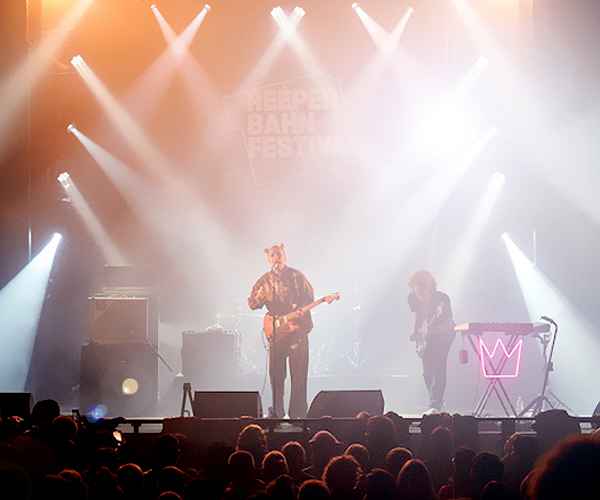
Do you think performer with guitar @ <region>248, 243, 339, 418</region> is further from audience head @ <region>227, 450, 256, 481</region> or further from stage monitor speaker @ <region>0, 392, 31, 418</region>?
audience head @ <region>227, 450, 256, 481</region>

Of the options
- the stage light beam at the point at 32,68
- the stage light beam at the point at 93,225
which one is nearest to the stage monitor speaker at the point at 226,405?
the stage light beam at the point at 32,68

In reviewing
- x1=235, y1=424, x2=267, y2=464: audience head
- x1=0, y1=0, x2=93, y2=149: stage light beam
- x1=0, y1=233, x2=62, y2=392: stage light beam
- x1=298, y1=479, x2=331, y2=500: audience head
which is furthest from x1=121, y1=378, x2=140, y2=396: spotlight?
x1=298, y1=479, x2=331, y2=500: audience head

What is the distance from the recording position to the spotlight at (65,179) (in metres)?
14.2

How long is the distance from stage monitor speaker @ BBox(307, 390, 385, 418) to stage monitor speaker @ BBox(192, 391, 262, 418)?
0.65 meters

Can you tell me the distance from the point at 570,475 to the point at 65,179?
1373 cm

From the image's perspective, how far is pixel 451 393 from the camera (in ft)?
43.0

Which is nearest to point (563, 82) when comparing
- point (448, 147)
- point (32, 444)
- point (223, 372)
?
point (448, 147)

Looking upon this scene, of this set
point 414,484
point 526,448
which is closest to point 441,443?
point 526,448

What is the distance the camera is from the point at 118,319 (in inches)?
468

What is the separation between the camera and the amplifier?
38.9 ft

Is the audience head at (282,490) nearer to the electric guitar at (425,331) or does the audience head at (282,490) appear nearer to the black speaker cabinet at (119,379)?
the electric guitar at (425,331)

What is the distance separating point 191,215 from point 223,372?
4.07m

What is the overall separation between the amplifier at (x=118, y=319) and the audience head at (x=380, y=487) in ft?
27.2

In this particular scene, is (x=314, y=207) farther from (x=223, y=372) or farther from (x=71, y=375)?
(x=71, y=375)
